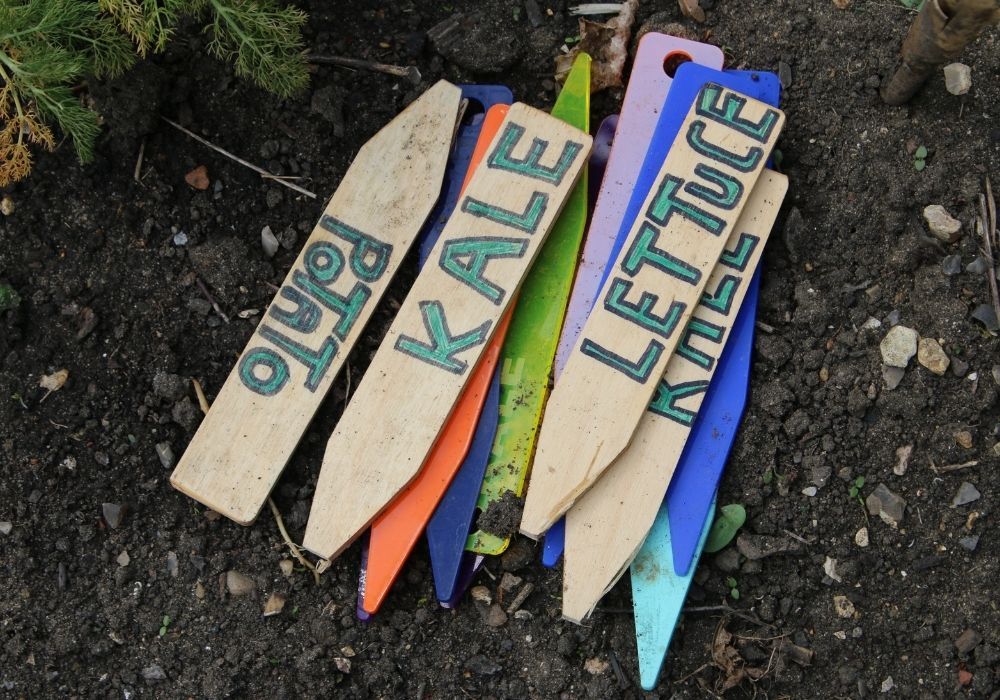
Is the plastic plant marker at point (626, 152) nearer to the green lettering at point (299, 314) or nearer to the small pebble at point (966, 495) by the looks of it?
the green lettering at point (299, 314)

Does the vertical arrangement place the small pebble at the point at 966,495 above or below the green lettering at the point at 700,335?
below

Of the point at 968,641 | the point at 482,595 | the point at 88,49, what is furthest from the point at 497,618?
the point at 88,49

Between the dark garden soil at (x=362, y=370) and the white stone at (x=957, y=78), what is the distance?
29mm

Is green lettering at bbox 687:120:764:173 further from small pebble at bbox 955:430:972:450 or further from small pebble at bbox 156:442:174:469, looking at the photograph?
small pebble at bbox 156:442:174:469

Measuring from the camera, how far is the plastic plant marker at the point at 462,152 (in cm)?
285

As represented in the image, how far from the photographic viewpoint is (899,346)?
2.65 m

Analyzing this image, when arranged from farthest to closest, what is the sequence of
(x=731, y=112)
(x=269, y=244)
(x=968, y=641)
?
(x=269, y=244)
(x=731, y=112)
(x=968, y=641)

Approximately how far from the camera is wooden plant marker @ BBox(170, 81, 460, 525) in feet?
8.68

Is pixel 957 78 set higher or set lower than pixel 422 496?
higher

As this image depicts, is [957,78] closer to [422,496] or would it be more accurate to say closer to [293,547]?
[422,496]

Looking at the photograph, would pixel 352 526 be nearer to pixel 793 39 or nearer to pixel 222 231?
pixel 222 231

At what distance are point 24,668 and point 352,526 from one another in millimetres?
909

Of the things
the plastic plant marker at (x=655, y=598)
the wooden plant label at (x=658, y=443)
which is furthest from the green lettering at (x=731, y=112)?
the plastic plant marker at (x=655, y=598)

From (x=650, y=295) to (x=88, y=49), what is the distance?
4.98 ft
